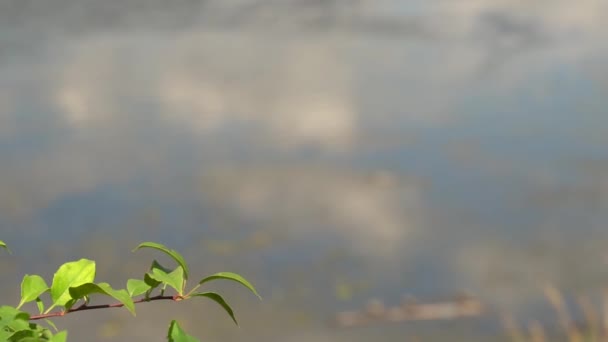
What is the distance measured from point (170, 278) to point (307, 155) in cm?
438

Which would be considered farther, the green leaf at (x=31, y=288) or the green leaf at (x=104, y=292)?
the green leaf at (x=31, y=288)

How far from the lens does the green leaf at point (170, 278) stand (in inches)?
37.1

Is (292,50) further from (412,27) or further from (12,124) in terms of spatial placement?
(12,124)

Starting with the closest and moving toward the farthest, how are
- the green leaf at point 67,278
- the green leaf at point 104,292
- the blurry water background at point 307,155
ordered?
the green leaf at point 104,292
the green leaf at point 67,278
the blurry water background at point 307,155

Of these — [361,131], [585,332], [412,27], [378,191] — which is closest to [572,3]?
[412,27]

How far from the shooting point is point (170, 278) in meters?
0.96

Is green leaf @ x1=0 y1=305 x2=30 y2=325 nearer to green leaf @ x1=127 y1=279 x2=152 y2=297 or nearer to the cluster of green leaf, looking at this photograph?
the cluster of green leaf

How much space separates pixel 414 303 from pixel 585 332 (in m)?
0.68

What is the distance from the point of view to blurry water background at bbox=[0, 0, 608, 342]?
13.3 feet

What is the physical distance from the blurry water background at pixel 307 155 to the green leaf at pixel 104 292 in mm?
2833

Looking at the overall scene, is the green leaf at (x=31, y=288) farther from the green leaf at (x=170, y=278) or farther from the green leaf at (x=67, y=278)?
the green leaf at (x=170, y=278)

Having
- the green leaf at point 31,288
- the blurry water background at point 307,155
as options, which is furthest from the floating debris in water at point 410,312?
the green leaf at point 31,288

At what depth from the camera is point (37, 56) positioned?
22.0ft

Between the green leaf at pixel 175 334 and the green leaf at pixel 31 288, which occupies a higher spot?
the green leaf at pixel 31 288
